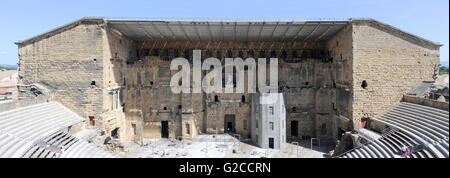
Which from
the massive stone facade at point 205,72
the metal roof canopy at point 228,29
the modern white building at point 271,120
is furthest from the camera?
the modern white building at point 271,120

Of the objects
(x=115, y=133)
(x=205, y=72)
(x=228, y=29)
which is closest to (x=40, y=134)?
(x=115, y=133)

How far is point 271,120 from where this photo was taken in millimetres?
21609

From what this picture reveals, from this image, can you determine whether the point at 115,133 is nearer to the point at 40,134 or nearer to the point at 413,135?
the point at 40,134

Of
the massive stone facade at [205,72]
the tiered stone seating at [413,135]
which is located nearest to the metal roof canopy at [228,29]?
the massive stone facade at [205,72]

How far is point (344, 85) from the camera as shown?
20.4 metres

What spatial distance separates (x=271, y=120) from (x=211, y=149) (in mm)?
6429

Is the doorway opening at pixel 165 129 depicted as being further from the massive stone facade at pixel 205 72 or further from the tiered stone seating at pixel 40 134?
the tiered stone seating at pixel 40 134

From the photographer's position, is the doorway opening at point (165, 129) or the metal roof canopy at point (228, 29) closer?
the metal roof canopy at point (228, 29)

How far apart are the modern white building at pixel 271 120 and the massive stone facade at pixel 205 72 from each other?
255cm

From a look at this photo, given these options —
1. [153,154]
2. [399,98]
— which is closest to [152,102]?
[153,154]

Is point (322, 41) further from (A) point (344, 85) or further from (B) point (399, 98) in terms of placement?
(B) point (399, 98)

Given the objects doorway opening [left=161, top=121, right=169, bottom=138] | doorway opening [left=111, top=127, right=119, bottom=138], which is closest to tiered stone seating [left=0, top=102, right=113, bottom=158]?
doorway opening [left=111, top=127, right=119, bottom=138]

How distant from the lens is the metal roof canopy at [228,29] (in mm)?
19327

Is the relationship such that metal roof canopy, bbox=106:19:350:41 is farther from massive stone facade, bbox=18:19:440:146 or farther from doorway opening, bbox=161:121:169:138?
doorway opening, bbox=161:121:169:138
